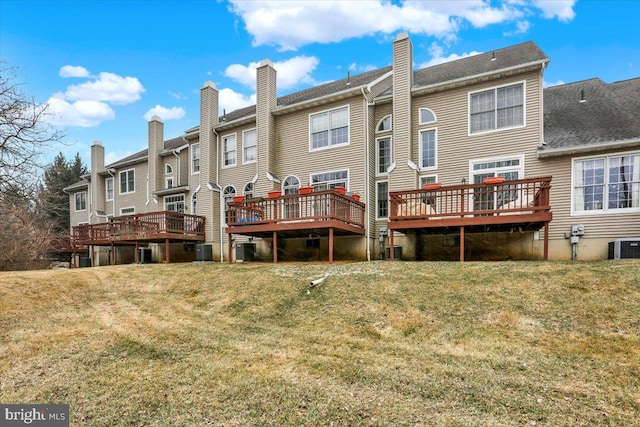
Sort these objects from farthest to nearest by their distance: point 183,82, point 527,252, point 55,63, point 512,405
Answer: point 183,82
point 55,63
point 527,252
point 512,405

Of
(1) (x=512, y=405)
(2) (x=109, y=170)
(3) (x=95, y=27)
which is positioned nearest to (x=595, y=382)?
(1) (x=512, y=405)

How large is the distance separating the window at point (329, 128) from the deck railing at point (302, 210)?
9.84 feet

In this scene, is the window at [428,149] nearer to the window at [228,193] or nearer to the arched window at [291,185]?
the arched window at [291,185]

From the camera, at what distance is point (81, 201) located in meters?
27.6

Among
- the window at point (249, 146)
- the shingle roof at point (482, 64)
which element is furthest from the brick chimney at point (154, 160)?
the shingle roof at point (482, 64)

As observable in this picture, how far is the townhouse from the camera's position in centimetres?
1145

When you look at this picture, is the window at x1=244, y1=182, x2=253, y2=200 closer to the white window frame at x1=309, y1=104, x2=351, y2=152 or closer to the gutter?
the white window frame at x1=309, y1=104, x2=351, y2=152

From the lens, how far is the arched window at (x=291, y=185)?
53.9 feet

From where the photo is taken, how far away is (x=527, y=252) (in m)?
12.3

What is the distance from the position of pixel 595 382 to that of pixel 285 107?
14.8 metres

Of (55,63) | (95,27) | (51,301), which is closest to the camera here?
(51,301)

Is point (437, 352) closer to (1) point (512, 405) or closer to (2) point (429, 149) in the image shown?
(1) point (512, 405)

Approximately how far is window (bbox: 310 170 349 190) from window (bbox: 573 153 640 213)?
8122 mm

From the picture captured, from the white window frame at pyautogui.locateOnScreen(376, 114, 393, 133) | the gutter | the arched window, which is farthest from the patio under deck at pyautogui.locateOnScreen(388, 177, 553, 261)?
the arched window
